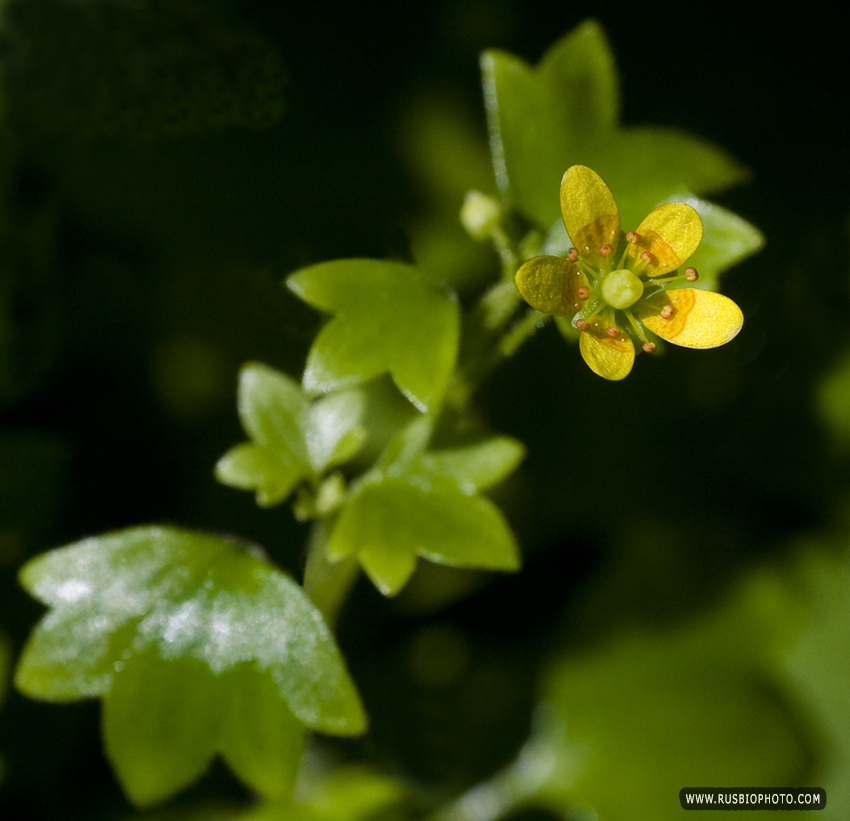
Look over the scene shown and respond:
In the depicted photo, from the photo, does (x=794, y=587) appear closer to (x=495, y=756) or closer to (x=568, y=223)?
(x=495, y=756)

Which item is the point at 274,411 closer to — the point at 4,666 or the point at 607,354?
the point at 607,354

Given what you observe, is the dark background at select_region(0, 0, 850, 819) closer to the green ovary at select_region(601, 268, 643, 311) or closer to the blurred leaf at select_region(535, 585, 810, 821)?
the blurred leaf at select_region(535, 585, 810, 821)

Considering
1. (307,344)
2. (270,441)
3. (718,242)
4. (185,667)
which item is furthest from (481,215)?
(185,667)

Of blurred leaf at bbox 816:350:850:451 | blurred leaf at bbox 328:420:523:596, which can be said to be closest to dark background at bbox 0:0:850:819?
blurred leaf at bbox 816:350:850:451

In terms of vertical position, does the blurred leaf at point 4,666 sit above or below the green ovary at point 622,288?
below

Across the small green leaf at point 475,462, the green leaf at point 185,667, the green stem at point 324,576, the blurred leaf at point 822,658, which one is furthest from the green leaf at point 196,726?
the blurred leaf at point 822,658

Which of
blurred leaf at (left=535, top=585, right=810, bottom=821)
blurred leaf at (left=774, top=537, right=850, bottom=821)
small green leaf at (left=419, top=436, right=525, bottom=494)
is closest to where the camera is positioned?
small green leaf at (left=419, top=436, right=525, bottom=494)

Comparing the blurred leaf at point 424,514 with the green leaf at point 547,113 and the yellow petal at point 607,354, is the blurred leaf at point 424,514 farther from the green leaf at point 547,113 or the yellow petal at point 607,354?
the green leaf at point 547,113
